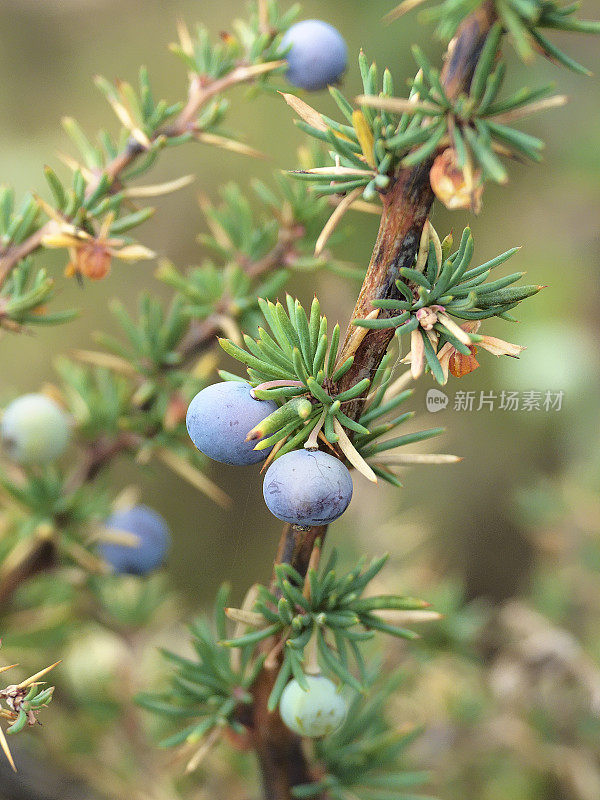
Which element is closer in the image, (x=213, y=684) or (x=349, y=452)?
(x=349, y=452)

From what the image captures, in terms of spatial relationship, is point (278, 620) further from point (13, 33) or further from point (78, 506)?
point (13, 33)

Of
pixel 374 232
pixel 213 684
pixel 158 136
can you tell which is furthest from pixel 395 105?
pixel 374 232

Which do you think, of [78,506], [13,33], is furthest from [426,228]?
[13,33]

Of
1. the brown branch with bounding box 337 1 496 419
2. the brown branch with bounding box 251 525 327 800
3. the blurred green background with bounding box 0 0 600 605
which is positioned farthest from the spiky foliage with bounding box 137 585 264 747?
the blurred green background with bounding box 0 0 600 605

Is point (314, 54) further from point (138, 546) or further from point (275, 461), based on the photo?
point (138, 546)

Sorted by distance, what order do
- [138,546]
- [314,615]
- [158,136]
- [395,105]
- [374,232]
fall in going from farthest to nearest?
[374,232] < [138,546] < [158,136] < [314,615] < [395,105]
